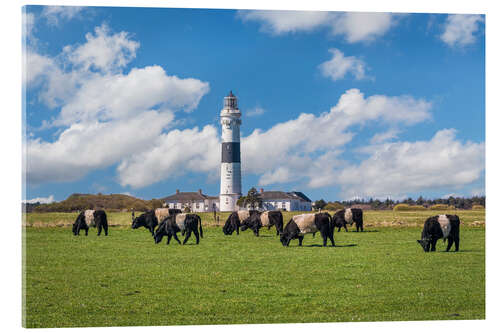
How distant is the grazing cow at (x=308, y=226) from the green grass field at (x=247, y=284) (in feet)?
5.03

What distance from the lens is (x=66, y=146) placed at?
1038cm

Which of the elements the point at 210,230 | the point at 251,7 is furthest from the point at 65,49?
the point at 210,230

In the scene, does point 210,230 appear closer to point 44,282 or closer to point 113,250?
point 113,250

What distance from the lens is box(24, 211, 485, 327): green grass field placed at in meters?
9.01

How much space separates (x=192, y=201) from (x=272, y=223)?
26.3 feet

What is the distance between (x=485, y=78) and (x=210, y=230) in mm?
14823

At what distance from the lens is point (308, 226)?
1706 centimetres

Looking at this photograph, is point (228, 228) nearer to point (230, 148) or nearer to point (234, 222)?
point (234, 222)

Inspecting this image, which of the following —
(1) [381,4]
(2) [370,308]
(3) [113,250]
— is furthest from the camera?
(3) [113,250]

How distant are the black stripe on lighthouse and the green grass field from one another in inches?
94.9

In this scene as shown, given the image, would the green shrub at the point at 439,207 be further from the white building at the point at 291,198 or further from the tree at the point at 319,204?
the white building at the point at 291,198

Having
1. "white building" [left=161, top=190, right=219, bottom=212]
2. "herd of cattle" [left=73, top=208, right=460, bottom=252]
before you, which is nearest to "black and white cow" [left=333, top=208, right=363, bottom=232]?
"herd of cattle" [left=73, top=208, right=460, bottom=252]

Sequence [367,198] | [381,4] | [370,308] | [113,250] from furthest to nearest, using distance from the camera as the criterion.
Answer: [113,250]
[367,198]
[381,4]
[370,308]

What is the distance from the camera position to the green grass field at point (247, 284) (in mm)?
9008
